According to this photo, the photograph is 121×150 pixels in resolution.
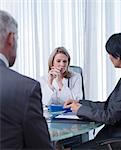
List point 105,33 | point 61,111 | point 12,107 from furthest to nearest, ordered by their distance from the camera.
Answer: point 105,33 < point 61,111 < point 12,107

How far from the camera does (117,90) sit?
7.73ft

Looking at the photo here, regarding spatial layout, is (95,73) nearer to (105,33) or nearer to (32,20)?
(105,33)

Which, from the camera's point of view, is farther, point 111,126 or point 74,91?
point 74,91

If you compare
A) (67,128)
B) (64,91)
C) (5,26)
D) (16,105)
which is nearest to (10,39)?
(5,26)

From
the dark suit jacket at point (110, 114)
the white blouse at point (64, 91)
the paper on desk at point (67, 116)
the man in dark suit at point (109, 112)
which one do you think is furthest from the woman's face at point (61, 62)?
the dark suit jacket at point (110, 114)

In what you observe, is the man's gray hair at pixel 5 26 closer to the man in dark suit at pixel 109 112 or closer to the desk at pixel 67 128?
the desk at pixel 67 128

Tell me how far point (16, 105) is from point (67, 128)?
0.87 metres

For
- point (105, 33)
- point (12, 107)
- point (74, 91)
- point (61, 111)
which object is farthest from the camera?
point (105, 33)

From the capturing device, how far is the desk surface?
189 centimetres

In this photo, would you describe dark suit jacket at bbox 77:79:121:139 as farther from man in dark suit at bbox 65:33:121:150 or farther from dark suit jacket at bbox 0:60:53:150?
dark suit jacket at bbox 0:60:53:150

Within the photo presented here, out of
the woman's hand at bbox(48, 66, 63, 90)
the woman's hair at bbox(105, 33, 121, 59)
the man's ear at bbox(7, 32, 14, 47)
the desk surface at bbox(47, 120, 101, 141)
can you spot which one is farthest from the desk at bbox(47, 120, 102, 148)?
the woman's hand at bbox(48, 66, 63, 90)

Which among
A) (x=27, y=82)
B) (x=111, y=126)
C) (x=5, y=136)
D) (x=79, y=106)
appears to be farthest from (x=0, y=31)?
(x=111, y=126)

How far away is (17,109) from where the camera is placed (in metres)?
1.25

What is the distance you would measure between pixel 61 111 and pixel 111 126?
424mm
